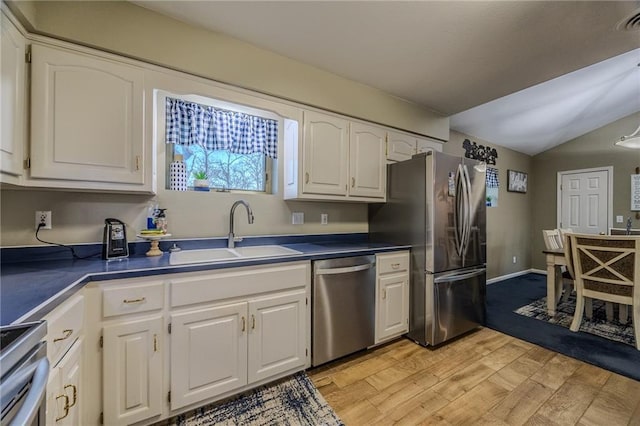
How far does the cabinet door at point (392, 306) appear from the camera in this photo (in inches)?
88.5

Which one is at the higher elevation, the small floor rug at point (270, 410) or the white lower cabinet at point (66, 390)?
the white lower cabinet at point (66, 390)

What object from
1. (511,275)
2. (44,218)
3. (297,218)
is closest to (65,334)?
(44,218)

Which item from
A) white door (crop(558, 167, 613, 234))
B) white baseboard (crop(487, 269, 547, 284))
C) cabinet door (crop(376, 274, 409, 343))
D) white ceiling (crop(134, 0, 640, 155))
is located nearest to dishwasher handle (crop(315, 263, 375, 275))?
cabinet door (crop(376, 274, 409, 343))

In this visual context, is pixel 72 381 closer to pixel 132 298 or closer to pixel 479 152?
pixel 132 298

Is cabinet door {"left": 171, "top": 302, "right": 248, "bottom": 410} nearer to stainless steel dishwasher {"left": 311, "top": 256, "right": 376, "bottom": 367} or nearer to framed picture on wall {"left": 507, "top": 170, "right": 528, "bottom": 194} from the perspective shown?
stainless steel dishwasher {"left": 311, "top": 256, "right": 376, "bottom": 367}

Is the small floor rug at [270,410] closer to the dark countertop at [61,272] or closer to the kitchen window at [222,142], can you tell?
the dark countertop at [61,272]

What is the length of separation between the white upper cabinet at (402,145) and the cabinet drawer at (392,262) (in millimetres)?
1026

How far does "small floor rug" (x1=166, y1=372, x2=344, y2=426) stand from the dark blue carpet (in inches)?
85.0

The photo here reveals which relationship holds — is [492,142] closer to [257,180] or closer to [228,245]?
[257,180]

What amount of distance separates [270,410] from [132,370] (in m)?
0.81

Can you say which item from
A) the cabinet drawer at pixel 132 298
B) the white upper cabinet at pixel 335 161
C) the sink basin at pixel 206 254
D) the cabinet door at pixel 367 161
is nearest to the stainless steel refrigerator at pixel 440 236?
the cabinet door at pixel 367 161

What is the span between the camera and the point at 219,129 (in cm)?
215

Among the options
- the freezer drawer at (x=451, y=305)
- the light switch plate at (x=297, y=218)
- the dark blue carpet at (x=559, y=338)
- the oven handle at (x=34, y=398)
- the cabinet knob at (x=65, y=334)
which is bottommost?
the dark blue carpet at (x=559, y=338)

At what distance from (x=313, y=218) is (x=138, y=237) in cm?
146
